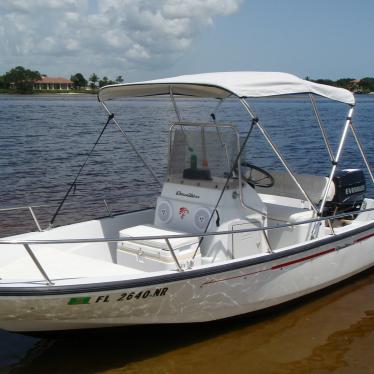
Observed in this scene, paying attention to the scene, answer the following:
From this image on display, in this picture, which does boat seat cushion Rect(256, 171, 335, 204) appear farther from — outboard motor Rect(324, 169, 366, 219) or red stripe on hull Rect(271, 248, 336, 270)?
red stripe on hull Rect(271, 248, 336, 270)

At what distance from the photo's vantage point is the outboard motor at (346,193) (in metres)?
7.17

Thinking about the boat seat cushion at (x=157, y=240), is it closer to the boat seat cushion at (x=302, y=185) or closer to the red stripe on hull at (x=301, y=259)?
the red stripe on hull at (x=301, y=259)

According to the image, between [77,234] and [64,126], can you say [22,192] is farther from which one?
[64,126]

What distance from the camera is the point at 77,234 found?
641 centimetres

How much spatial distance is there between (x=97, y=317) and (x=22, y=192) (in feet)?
29.4

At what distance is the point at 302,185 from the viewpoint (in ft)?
24.2

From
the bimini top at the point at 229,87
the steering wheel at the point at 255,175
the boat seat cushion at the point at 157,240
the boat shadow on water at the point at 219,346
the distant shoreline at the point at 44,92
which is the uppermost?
the bimini top at the point at 229,87

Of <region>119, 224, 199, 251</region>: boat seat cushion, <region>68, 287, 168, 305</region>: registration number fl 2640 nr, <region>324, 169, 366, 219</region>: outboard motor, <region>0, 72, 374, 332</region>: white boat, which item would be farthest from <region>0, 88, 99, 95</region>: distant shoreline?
<region>68, 287, 168, 305</region>: registration number fl 2640 nr

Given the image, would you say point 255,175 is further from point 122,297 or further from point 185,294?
point 122,297

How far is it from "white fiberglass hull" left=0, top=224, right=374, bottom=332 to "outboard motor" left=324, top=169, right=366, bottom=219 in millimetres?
789

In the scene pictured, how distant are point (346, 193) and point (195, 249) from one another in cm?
284

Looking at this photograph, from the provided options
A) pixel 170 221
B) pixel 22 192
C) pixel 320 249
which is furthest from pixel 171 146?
pixel 22 192

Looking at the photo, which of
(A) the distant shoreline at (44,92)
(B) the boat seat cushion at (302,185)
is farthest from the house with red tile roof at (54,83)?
(B) the boat seat cushion at (302,185)

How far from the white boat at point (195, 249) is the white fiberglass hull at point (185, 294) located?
1 cm
